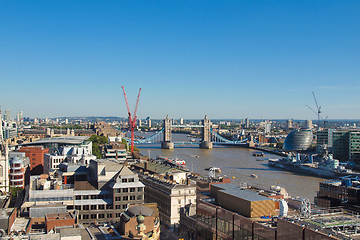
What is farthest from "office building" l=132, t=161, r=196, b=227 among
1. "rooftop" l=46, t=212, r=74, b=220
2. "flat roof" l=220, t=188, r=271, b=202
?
"flat roof" l=220, t=188, r=271, b=202

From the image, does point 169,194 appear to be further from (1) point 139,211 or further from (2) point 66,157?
(2) point 66,157

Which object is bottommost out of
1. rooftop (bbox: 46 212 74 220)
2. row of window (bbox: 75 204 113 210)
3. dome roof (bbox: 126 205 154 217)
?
row of window (bbox: 75 204 113 210)

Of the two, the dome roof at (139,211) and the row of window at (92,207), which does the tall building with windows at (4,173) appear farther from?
the dome roof at (139,211)

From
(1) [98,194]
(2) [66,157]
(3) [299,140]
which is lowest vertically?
(1) [98,194]

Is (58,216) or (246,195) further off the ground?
(246,195)

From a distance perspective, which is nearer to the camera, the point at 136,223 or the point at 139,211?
the point at 136,223

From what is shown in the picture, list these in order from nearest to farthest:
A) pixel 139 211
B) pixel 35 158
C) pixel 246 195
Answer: pixel 246 195 < pixel 139 211 < pixel 35 158

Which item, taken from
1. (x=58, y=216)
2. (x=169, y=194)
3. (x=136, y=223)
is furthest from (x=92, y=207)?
(x=136, y=223)

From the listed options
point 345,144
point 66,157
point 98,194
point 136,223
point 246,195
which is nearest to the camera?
point 246,195

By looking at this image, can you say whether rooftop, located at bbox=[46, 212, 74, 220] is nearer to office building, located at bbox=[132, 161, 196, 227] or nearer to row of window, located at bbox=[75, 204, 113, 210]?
row of window, located at bbox=[75, 204, 113, 210]

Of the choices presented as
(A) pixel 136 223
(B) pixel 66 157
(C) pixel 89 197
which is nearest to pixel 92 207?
(C) pixel 89 197

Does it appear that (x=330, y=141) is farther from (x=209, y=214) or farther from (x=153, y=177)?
(x=209, y=214)

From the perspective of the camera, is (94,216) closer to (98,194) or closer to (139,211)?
(98,194)

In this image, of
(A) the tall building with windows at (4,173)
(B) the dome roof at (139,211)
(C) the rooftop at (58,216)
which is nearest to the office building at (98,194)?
(C) the rooftop at (58,216)
